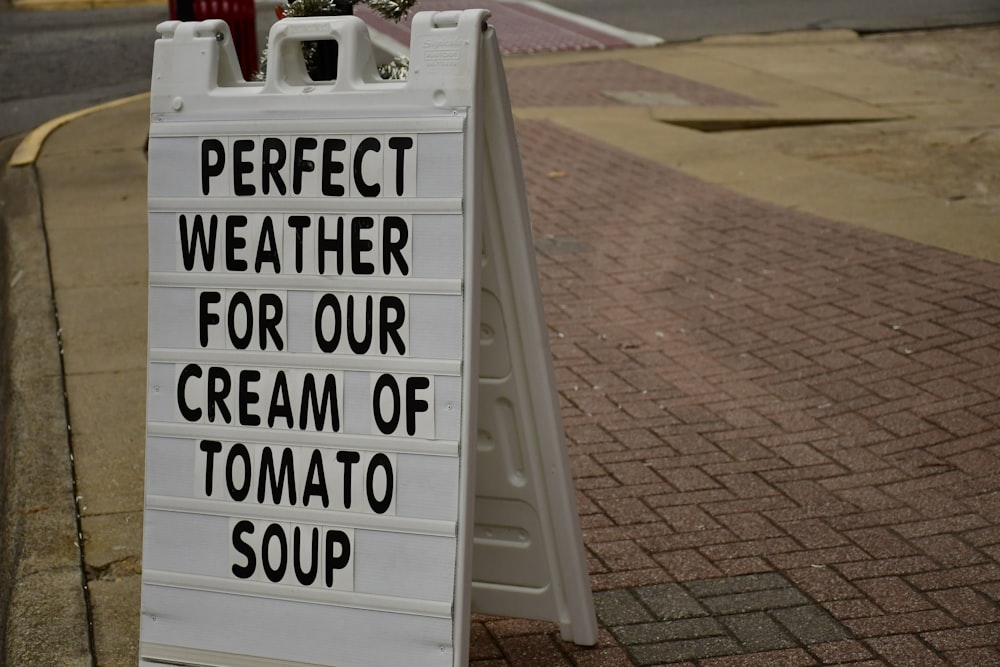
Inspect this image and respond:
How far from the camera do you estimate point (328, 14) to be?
11.7 ft

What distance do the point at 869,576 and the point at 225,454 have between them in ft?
6.66

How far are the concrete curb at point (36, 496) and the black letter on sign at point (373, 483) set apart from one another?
44.4 inches

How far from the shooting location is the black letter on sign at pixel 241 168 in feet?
10.4

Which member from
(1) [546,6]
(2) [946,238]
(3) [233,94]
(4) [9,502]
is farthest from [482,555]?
(1) [546,6]

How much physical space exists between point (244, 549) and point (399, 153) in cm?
104

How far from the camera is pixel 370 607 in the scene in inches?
121

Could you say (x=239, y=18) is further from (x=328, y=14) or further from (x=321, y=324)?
(x=321, y=324)

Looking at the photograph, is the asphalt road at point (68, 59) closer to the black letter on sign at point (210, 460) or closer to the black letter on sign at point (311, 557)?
the black letter on sign at point (210, 460)

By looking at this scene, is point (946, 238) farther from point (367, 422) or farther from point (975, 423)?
point (367, 422)

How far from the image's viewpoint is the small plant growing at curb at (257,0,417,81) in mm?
3523

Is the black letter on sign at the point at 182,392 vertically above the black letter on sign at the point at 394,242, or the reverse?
the black letter on sign at the point at 394,242

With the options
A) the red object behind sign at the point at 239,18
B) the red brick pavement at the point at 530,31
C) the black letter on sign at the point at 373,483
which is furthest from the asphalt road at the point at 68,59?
the black letter on sign at the point at 373,483

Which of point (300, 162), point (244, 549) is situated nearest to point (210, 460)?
point (244, 549)

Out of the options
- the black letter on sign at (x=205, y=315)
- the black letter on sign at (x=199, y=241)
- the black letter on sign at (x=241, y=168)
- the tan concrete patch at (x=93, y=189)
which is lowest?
the tan concrete patch at (x=93, y=189)
